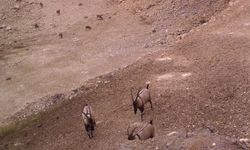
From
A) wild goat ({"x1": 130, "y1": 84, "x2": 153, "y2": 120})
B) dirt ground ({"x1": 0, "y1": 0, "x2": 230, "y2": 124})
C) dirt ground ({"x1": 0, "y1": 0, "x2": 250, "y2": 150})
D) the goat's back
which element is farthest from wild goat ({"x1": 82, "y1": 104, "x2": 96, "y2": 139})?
dirt ground ({"x1": 0, "y1": 0, "x2": 230, "y2": 124})

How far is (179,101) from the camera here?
23578 mm

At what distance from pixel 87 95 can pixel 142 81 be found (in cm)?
300

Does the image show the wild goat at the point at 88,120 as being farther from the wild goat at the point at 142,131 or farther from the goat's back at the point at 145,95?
the goat's back at the point at 145,95

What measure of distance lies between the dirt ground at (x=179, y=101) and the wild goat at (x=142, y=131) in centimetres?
24

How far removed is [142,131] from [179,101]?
300 cm

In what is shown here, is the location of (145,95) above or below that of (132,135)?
above

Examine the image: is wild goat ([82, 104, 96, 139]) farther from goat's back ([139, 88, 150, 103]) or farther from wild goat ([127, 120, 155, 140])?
goat's back ([139, 88, 150, 103])

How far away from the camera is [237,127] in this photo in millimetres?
21219

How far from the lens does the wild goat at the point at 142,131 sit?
2127 centimetres

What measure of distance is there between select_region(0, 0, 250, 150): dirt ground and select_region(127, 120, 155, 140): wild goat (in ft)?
0.80

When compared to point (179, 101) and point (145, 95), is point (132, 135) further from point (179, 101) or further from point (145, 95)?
point (179, 101)

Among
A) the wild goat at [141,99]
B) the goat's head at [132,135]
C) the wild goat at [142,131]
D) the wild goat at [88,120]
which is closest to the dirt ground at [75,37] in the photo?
the wild goat at [88,120]

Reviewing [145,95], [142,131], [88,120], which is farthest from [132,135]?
[145,95]

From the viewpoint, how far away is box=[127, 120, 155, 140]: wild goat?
69.8 ft
